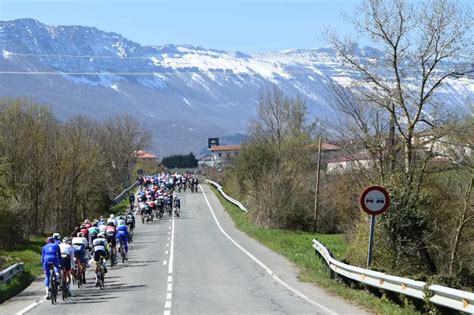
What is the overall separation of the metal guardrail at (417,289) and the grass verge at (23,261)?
905 centimetres

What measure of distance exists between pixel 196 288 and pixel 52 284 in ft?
11.7

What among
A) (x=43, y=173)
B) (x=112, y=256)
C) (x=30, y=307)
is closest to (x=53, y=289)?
(x=30, y=307)

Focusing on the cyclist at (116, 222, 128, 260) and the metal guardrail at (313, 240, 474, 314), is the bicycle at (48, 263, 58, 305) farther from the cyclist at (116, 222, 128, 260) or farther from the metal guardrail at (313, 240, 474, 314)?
the cyclist at (116, 222, 128, 260)

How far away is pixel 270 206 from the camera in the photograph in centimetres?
4847

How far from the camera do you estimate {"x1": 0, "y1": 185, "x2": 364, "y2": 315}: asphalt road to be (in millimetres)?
15625

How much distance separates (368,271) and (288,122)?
67194 mm

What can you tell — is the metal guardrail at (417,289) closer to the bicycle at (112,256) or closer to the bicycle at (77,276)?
the bicycle at (77,276)

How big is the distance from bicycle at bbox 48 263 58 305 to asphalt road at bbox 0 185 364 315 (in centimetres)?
21

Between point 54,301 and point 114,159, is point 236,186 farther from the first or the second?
point 54,301

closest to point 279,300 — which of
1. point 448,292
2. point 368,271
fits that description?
point 368,271

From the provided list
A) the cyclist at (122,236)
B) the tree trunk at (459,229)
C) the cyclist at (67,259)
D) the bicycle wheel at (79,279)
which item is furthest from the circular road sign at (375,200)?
the cyclist at (122,236)

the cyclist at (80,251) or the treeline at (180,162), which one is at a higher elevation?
the treeline at (180,162)

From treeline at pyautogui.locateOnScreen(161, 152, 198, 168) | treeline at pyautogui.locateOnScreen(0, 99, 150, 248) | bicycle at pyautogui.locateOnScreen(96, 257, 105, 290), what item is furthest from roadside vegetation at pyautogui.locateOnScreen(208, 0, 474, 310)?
treeline at pyautogui.locateOnScreen(161, 152, 198, 168)

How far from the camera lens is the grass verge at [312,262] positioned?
595 inches
